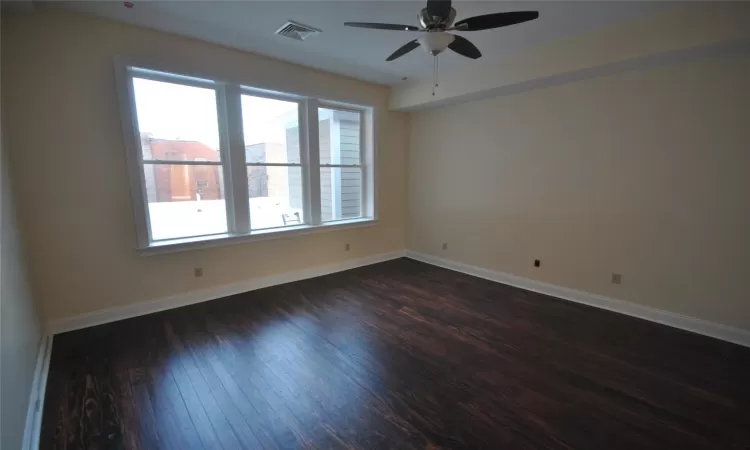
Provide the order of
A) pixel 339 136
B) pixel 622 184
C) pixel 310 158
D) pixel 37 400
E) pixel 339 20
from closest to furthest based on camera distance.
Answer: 1. pixel 37 400
2. pixel 339 20
3. pixel 622 184
4. pixel 310 158
5. pixel 339 136

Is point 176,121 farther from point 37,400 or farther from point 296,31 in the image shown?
point 37,400

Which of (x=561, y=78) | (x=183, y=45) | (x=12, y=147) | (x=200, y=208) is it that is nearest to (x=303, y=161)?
(x=200, y=208)

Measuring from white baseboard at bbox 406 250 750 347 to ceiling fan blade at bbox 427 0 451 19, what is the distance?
3185 mm

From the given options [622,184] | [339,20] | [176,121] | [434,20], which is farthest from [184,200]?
[622,184]

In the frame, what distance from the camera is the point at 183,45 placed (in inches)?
124

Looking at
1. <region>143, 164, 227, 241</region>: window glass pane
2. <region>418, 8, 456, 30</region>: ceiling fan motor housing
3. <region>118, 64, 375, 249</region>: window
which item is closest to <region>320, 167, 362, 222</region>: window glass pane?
<region>118, 64, 375, 249</region>: window

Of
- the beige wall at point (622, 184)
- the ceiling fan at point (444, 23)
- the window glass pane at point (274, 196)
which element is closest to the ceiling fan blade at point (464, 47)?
the ceiling fan at point (444, 23)

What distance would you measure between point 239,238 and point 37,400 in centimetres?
207

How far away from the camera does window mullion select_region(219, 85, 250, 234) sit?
11.6ft

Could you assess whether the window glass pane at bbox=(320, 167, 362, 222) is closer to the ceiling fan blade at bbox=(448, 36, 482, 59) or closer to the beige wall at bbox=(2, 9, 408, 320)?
the beige wall at bbox=(2, 9, 408, 320)

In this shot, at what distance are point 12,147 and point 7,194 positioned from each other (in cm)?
65

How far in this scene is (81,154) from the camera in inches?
109

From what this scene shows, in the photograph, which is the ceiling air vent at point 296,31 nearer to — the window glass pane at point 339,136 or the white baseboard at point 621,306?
the window glass pane at point 339,136

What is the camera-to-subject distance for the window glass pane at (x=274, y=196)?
393 centimetres
